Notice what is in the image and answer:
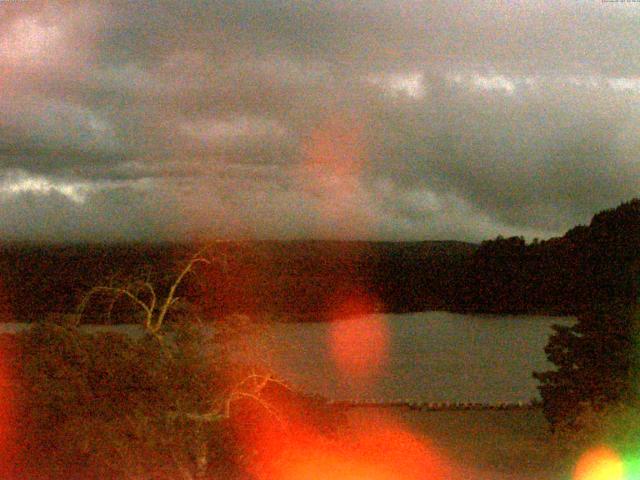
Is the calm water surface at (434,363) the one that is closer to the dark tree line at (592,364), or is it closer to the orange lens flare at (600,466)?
the dark tree line at (592,364)

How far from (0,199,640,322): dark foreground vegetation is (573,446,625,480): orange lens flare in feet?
9.27

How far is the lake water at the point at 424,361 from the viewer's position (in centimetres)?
1599

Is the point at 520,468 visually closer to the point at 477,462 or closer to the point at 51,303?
the point at 477,462

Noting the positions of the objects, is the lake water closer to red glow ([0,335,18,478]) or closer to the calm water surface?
the calm water surface

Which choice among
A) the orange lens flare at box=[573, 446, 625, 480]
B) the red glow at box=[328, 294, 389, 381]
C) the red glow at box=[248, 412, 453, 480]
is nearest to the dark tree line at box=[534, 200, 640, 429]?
the orange lens flare at box=[573, 446, 625, 480]

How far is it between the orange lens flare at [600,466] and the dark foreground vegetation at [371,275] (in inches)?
111

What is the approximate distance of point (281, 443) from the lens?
420 inches

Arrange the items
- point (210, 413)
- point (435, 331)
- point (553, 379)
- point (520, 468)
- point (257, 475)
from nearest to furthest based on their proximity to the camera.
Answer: point (210, 413) → point (257, 475) → point (520, 468) → point (553, 379) → point (435, 331)

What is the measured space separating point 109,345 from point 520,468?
244 inches

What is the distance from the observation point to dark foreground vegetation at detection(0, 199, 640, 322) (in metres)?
12.2

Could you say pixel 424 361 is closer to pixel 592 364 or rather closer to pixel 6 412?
pixel 592 364

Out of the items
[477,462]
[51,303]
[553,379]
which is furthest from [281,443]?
[51,303]

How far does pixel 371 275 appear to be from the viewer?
3297 cm

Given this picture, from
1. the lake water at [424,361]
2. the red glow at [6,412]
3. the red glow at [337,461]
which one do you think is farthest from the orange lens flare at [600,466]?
the red glow at [6,412]
